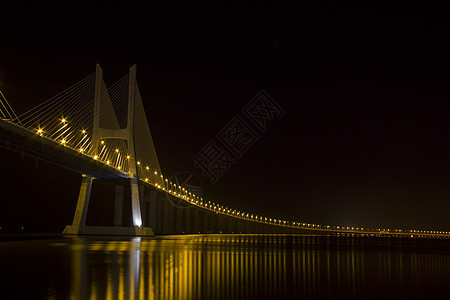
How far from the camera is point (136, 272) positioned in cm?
1103

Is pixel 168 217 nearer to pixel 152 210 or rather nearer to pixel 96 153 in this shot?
pixel 152 210

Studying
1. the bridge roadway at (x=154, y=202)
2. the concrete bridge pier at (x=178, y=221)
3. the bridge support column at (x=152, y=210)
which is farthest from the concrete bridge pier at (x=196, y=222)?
the bridge support column at (x=152, y=210)

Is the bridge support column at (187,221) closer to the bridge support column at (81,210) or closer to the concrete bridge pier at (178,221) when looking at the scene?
the concrete bridge pier at (178,221)

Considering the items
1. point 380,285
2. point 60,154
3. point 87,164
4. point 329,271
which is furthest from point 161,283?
point 87,164

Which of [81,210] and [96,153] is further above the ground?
[96,153]

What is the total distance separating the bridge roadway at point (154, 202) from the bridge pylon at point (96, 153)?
145cm

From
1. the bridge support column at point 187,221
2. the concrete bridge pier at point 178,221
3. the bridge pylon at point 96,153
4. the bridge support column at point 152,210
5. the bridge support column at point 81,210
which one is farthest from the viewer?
the bridge support column at point 187,221

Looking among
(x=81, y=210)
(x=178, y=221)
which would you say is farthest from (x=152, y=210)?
(x=178, y=221)

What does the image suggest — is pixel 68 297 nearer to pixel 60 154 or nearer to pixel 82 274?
pixel 82 274

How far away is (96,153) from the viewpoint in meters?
40.9

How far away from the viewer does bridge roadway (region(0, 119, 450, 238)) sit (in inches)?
1132

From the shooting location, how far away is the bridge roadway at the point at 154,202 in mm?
28750

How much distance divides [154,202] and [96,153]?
16152 mm

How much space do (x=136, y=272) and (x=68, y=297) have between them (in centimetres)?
375
